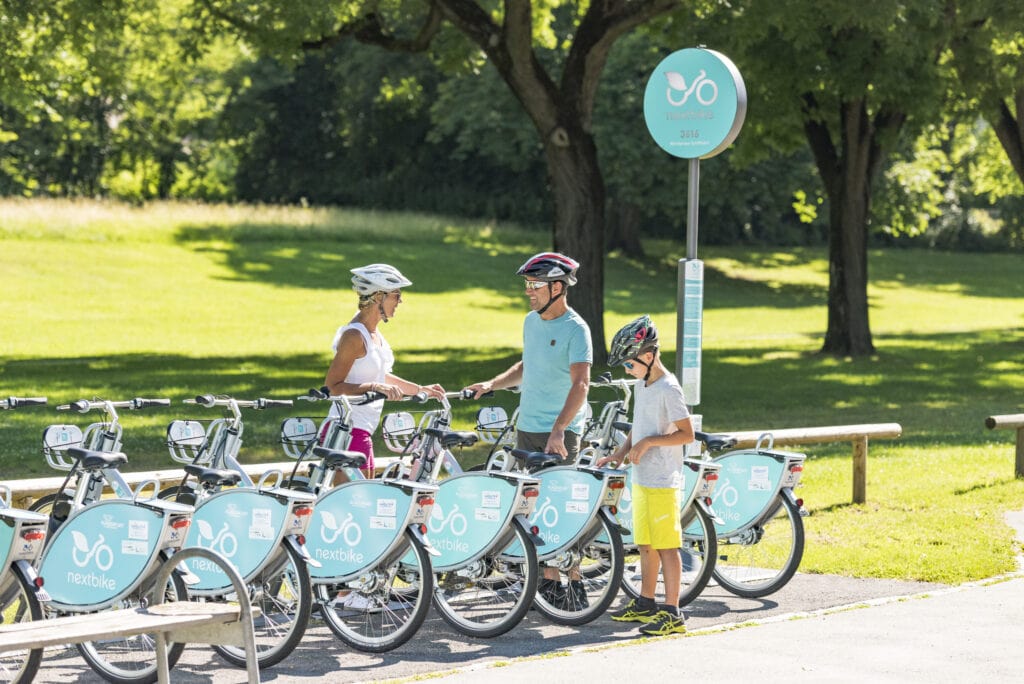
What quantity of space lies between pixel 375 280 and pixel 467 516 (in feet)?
4.70

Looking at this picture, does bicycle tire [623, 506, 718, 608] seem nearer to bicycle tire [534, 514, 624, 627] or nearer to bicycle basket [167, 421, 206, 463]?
bicycle tire [534, 514, 624, 627]

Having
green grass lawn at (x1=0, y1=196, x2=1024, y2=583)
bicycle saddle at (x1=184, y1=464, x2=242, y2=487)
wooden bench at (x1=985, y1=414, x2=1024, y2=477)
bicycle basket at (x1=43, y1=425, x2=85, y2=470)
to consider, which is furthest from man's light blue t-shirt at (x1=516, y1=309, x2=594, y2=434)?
wooden bench at (x1=985, y1=414, x2=1024, y2=477)

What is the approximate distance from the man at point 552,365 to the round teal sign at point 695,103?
1622 millimetres

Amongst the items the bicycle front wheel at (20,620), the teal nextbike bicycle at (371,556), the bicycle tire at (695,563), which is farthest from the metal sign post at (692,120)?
the bicycle front wheel at (20,620)

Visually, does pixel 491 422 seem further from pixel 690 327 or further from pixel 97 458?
pixel 97 458

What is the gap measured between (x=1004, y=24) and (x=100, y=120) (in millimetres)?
43626

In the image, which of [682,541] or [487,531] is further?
[682,541]

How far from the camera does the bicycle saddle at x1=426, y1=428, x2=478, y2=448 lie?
820 centimetres

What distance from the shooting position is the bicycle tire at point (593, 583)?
26.5 feet

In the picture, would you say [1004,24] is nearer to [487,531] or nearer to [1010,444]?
[1010,444]

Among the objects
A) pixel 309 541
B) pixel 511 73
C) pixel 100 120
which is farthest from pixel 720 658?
pixel 100 120

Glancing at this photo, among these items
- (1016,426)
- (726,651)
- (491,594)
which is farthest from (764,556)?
(1016,426)

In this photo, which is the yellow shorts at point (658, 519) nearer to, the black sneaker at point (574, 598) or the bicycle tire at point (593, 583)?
the bicycle tire at point (593, 583)

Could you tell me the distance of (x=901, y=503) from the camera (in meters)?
12.8
